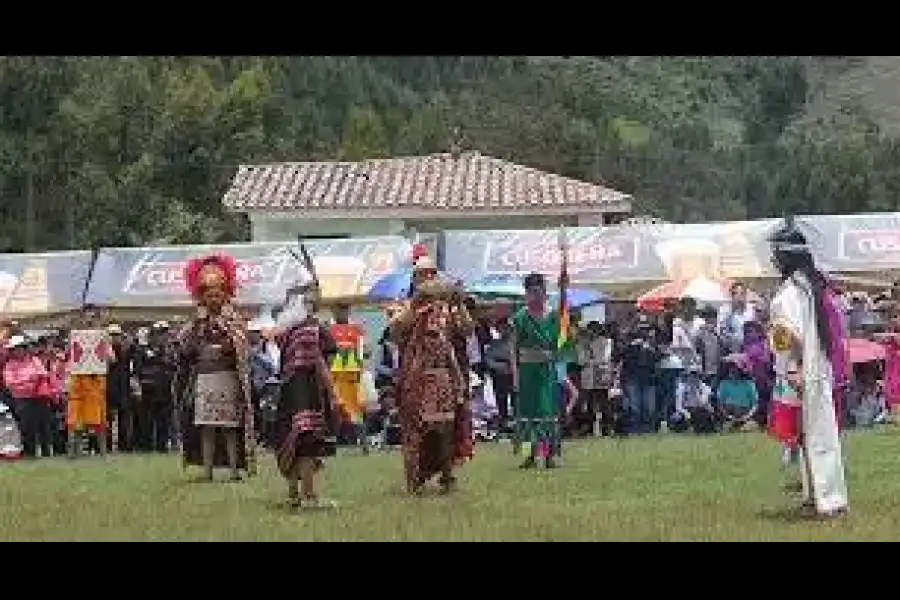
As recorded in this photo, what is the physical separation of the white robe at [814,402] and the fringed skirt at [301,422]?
3283 millimetres

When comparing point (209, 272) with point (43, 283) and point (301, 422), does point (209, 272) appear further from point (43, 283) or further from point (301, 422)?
point (43, 283)

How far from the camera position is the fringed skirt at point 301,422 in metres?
12.8

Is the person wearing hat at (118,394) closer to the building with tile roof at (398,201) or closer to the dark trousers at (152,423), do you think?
the dark trousers at (152,423)

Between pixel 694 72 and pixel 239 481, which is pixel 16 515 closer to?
pixel 239 481

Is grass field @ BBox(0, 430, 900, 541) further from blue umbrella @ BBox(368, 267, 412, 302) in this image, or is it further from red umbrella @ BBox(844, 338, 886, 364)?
blue umbrella @ BBox(368, 267, 412, 302)

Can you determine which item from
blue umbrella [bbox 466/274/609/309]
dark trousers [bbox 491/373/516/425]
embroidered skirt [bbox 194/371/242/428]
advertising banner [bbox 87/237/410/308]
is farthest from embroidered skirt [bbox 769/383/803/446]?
advertising banner [bbox 87/237/410/308]

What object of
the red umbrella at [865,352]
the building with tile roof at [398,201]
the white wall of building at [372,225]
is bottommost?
the red umbrella at [865,352]

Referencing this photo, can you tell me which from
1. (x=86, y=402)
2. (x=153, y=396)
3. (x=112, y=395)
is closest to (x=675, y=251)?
(x=153, y=396)

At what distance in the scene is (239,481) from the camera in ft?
49.6

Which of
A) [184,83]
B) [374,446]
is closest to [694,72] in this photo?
[184,83]

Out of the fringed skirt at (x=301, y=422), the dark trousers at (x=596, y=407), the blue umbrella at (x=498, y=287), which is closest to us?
the fringed skirt at (x=301, y=422)

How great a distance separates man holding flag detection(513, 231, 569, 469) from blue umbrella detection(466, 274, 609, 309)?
453cm

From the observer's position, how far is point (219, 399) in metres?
14.9

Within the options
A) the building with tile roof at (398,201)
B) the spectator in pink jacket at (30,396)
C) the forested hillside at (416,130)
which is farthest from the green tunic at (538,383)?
the building with tile roof at (398,201)
